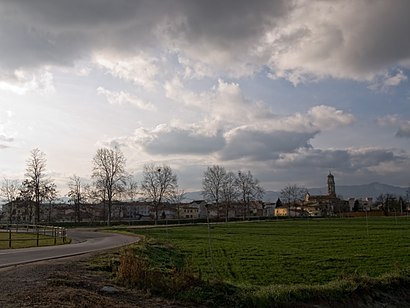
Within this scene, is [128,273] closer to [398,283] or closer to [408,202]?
[398,283]

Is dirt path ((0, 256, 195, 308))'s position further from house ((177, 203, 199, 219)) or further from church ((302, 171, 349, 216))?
house ((177, 203, 199, 219))

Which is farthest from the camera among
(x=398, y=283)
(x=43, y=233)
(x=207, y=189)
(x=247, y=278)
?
(x=207, y=189)

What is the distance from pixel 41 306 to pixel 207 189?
11725 centimetres

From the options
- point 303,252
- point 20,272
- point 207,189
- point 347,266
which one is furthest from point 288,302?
point 207,189

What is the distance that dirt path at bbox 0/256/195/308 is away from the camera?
33.7 feet

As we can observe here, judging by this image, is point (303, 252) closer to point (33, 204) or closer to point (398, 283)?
point (398, 283)

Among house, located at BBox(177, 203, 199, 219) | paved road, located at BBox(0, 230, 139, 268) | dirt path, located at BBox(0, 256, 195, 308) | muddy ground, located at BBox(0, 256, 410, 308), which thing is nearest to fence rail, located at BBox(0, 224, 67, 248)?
paved road, located at BBox(0, 230, 139, 268)

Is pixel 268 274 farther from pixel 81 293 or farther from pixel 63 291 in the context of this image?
pixel 63 291

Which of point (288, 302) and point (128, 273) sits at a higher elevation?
point (128, 273)

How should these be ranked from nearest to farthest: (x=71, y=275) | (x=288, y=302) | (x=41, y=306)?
(x=41, y=306), (x=288, y=302), (x=71, y=275)

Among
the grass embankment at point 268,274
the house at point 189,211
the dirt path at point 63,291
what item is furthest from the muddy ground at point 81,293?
the house at point 189,211

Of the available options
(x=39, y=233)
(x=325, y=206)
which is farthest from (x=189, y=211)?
(x=39, y=233)

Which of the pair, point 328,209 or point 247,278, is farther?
point 328,209

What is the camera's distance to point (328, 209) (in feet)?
580
